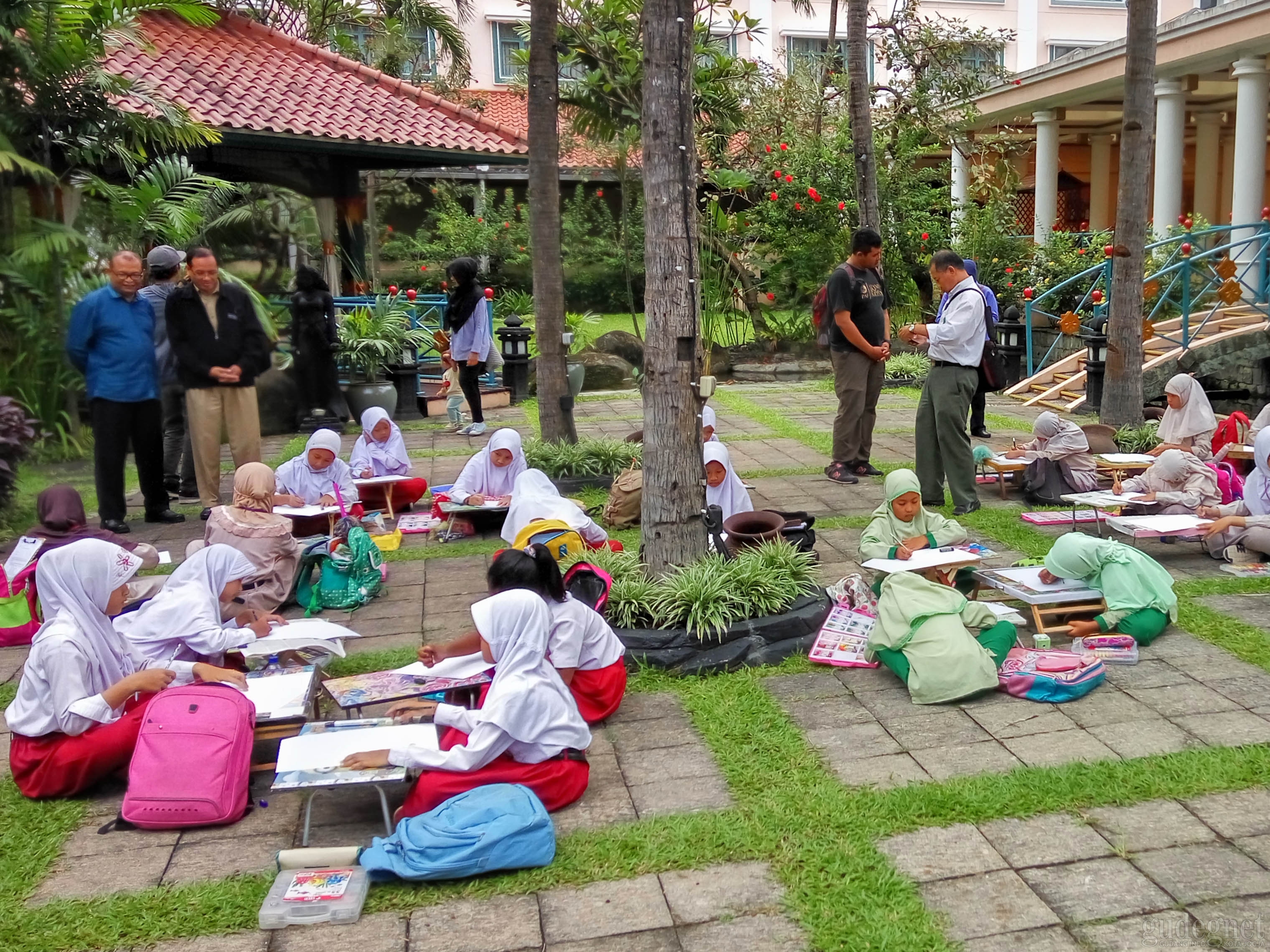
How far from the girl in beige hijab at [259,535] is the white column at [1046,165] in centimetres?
1497

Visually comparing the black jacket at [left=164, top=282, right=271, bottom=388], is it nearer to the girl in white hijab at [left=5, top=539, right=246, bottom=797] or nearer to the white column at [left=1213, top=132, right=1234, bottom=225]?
the girl in white hijab at [left=5, top=539, right=246, bottom=797]

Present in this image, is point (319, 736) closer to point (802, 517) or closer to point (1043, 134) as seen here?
point (802, 517)

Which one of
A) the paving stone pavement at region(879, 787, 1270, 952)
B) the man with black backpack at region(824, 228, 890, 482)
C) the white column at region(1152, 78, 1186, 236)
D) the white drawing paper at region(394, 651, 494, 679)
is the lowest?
the paving stone pavement at region(879, 787, 1270, 952)

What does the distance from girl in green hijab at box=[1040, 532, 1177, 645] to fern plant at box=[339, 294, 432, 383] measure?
27.7 ft

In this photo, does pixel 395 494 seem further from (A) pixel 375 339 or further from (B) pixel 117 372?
(A) pixel 375 339

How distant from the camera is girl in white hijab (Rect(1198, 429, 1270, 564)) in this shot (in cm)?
662

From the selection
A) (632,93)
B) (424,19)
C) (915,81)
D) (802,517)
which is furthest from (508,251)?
(802,517)

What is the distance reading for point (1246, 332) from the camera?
41.6 feet

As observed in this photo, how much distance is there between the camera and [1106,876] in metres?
3.58

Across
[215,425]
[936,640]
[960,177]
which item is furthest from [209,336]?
[960,177]

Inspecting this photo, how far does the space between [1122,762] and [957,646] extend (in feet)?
2.76

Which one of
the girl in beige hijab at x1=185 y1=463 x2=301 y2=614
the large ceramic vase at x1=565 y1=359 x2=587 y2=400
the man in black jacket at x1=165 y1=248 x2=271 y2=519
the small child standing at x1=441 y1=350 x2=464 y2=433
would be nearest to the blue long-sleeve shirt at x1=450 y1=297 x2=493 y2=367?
the small child standing at x1=441 y1=350 x2=464 y2=433

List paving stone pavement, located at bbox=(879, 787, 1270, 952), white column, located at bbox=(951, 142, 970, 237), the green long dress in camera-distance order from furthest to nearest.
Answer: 1. white column, located at bbox=(951, 142, 970, 237)
2. the green long dress
3. paving stone pavement, located at bbox=(879, 787, 1270, 952)

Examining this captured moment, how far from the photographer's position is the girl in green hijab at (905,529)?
19.6ft
